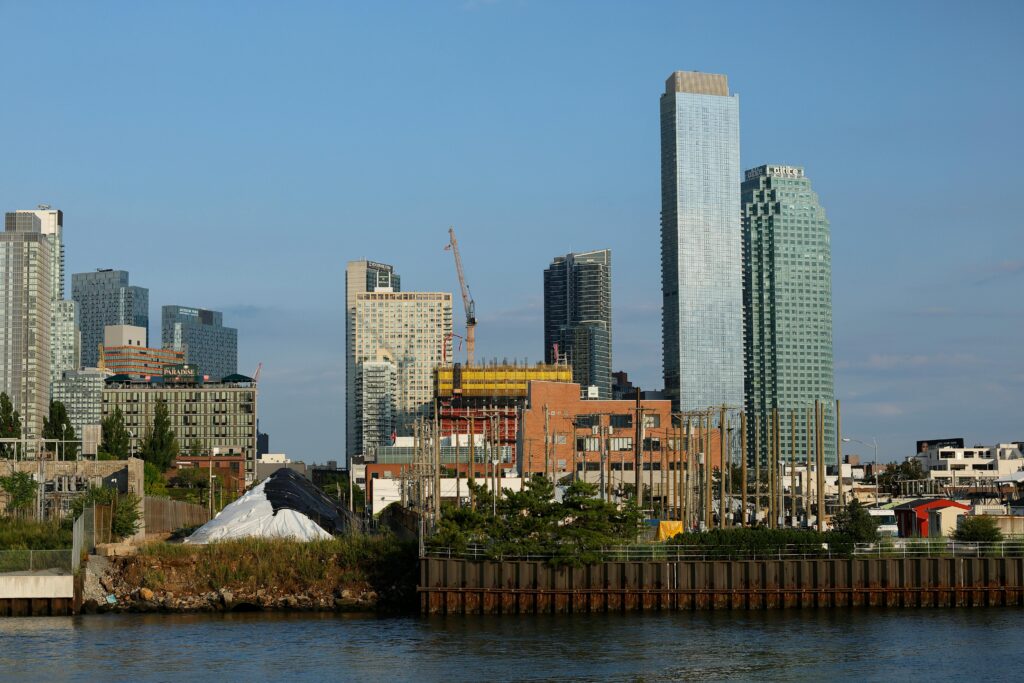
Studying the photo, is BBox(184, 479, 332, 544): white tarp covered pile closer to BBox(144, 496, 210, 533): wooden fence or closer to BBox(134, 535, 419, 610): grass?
BBox(134, 535, 419, 610): grass

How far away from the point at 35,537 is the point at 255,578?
681 inches

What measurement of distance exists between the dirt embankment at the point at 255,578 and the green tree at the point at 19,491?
36840 mm

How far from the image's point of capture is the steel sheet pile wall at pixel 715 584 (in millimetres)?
88188

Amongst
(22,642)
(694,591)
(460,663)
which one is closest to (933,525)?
(694,591)

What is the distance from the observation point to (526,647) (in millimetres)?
75875

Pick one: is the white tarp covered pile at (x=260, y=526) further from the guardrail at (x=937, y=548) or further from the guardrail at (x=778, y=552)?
the guardrail at (x=937, y=548)

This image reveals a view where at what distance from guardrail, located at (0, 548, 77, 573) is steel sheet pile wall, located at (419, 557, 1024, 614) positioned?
855 inches

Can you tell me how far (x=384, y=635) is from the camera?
8088 centimetres

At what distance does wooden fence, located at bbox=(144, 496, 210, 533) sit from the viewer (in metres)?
129

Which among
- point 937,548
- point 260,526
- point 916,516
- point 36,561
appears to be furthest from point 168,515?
point 937,548

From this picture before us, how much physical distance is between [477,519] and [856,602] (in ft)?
77.4

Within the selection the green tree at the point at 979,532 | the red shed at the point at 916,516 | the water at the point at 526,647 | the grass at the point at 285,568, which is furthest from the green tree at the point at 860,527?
the red shed at the point at 916,516

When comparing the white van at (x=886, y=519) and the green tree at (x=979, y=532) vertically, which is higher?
the green tree at (x=979, y=532)

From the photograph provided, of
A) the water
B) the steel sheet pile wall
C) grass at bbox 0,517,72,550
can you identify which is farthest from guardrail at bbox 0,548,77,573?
the steel sheet pile wall
